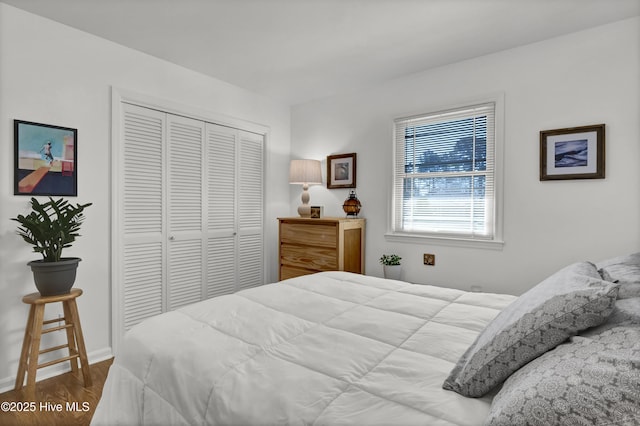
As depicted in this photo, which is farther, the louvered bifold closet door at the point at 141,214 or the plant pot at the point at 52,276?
the louvered bifold closet door at the point at 141,214

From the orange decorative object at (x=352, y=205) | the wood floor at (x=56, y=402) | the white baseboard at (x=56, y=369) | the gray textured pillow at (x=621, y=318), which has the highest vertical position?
the orange decorative object at (x=352, y=205)

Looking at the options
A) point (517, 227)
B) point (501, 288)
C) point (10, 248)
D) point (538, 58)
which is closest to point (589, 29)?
point (538, 58)

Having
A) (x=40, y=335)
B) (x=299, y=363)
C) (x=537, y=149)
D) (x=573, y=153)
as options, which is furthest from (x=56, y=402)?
(x=573, y=153)

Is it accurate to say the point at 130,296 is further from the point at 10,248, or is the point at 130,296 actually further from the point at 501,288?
the point at 501,288

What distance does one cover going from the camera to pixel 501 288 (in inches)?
115

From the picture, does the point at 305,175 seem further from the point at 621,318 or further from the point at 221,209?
the point at 621,318

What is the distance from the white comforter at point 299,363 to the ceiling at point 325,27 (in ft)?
6.27

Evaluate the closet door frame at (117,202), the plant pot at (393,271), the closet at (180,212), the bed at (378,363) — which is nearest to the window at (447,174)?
the plant pot at (393,271)

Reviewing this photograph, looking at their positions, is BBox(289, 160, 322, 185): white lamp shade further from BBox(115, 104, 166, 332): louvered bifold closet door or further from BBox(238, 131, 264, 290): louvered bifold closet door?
BBox(115, 104, 166, 332): louvered bifold closet door

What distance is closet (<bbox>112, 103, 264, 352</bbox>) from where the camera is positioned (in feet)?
9.67

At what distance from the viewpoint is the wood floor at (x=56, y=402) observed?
1.97 m

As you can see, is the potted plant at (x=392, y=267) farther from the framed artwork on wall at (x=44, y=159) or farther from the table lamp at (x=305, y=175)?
the framed artwork on wall at (x=44, y=159)

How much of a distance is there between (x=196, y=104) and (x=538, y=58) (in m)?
3.10

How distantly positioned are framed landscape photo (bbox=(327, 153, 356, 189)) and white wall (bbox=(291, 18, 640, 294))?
30 centimetres
